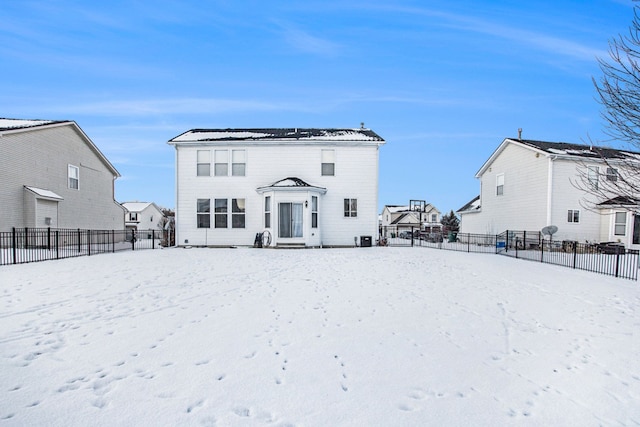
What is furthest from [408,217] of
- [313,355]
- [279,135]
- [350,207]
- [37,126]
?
[313,355]

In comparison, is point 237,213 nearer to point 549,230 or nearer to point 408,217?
point 549,230

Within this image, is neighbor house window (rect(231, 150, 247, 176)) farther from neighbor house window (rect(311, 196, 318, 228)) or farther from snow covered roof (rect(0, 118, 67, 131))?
snow covered roof (rect(0, 118, 67, 131))

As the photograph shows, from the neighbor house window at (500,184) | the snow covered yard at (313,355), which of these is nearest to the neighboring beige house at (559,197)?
the neighbor house window at (500,184)

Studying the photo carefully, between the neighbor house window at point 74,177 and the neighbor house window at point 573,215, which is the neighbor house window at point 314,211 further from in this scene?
the neighbor house window at point 74,177

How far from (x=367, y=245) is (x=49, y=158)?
18.8m

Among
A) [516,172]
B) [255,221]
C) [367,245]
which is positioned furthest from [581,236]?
[255,221]

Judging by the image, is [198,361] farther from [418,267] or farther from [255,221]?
[255,221]

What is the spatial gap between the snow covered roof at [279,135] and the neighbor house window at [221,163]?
0.72m

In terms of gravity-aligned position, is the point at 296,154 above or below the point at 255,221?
above

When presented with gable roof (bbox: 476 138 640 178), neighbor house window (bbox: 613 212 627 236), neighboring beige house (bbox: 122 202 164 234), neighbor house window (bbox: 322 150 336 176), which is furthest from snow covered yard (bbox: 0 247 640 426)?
neighboring beige house (bbox: 122 202 164 234)

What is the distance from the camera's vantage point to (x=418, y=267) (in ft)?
38.6

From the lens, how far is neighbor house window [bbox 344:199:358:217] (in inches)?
779

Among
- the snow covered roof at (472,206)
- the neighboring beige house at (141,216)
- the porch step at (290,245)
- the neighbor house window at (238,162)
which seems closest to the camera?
the porch step at (290,245)

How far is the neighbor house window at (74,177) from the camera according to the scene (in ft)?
73.2
